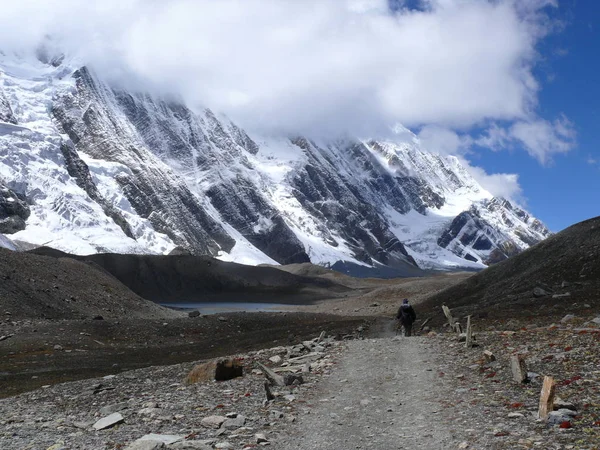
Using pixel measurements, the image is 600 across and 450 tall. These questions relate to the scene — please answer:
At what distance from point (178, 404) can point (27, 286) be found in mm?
48536

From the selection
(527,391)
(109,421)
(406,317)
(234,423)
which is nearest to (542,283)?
(406,317)

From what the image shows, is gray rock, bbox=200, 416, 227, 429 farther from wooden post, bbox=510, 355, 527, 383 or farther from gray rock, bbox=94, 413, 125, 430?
wooden post, bbox=510, 355, 527, 383

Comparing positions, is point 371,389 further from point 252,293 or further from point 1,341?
point 252,293

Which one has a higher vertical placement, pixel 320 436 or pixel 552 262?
pixel 552 262

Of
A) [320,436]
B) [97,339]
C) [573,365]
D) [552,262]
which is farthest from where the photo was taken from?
[552,262]

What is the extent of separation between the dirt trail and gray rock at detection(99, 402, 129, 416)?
542 centimetres

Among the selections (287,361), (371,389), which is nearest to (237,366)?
(287,361)

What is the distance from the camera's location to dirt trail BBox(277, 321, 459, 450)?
11633 millimetres

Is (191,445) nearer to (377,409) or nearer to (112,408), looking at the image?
(377,409)

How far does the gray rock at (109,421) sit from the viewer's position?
1437cm

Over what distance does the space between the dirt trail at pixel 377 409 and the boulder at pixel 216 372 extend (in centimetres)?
344

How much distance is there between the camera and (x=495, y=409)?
13.0 m

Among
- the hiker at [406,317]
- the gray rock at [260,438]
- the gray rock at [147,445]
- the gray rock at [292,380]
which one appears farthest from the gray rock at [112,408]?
the hiker at [406,317]

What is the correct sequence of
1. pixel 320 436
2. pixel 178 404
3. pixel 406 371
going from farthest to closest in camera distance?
pixel 406 371 < pixel 178 404 < pixel 320 436
